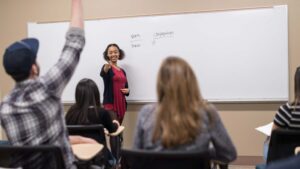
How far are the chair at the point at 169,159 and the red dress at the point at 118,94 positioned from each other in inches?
114

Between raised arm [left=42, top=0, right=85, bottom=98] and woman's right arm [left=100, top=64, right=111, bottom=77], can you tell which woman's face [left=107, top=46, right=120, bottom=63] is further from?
raised arm [left=42, top=0, right=85, bottom=98]

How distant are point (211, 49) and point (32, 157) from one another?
3.09 m

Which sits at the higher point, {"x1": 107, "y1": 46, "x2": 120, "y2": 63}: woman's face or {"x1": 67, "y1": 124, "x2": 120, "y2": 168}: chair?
{"x1": 107, "y1": 46, "x2": 120, "y2": 63}: woman's face

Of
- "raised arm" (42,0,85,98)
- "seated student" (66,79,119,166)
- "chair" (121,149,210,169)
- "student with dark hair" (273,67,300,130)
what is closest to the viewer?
"chair" (121,149,210,169)

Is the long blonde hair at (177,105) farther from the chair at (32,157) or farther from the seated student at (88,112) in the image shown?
the seated student at (88,112)

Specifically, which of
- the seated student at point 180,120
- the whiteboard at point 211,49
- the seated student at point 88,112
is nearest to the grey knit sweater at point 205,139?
the seated student at point 180,120

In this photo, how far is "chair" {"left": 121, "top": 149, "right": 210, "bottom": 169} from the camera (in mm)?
1270

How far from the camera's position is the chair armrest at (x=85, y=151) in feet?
4.94

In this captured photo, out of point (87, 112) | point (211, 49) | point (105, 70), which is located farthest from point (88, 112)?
point (211, 49)

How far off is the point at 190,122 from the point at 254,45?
114 inches

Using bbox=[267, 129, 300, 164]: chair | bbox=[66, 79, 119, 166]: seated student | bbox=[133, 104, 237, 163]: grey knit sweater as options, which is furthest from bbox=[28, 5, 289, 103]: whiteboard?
bbox=[133, 104, 237, 163]: grey knit sweater

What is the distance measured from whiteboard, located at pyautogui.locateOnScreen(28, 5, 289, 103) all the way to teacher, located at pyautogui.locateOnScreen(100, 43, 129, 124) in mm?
165

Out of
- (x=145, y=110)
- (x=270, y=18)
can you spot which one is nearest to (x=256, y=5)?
(x=270, y=18)

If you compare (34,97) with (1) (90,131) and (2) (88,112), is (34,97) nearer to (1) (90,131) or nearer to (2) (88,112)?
(1) (90,131)
